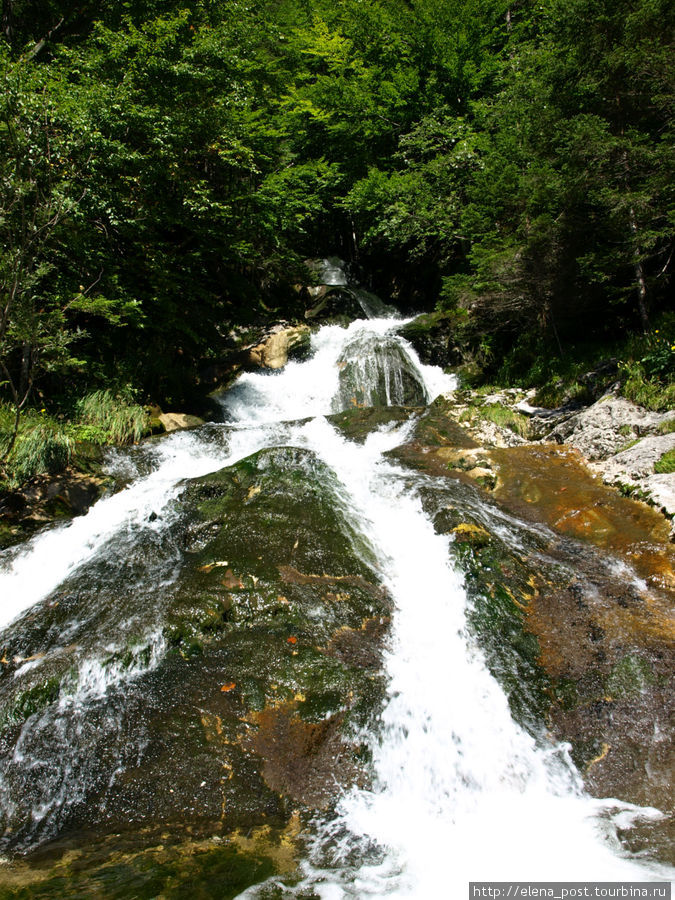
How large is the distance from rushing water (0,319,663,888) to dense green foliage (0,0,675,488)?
3.09 m

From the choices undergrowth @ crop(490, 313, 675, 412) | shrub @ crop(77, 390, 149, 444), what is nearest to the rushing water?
shrub @ crop(77, 390, 149, 444)

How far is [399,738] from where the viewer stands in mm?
3531

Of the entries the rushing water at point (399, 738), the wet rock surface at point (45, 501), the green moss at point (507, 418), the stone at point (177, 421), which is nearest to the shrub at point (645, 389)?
the green moss at point (507, 418)

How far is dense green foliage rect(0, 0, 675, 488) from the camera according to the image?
7.08 meters

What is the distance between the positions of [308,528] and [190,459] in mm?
3882

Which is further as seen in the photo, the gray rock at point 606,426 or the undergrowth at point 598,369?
the undergrowth at point 598,369

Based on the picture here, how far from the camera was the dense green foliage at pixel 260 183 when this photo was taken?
279 inches

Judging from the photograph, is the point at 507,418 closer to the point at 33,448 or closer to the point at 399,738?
the point at 399,738

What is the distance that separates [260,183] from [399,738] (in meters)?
17.2

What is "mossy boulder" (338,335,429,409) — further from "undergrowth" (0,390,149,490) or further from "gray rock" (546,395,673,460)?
"undergrowth" (0,390,149,490)

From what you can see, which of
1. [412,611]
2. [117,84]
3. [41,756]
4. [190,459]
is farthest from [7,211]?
[117,84]

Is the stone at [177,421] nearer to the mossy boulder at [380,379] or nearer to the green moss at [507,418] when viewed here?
the mossy boulder at [380,379]

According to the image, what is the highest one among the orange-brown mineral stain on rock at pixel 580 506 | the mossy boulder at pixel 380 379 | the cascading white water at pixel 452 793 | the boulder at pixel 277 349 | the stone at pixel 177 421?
the boulder at pixel 277 349

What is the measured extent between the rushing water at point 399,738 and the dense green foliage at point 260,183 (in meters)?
3.09
